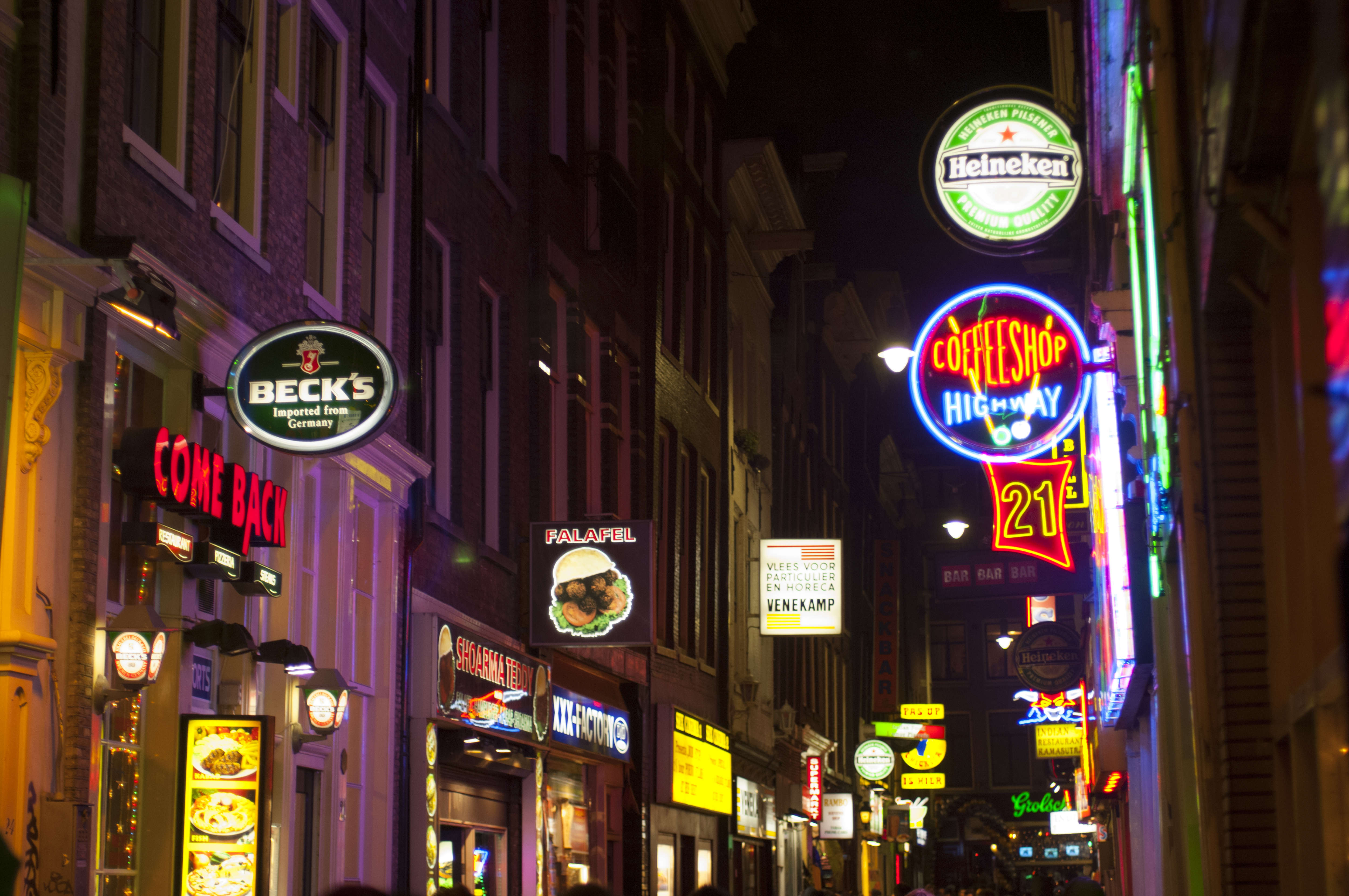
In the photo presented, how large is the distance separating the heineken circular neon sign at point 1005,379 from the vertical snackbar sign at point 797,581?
36.2 ft

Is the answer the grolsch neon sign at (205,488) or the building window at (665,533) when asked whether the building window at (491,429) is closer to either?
the grolsch neon sign at (205,488)

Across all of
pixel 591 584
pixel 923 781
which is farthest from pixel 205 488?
pixel 923 781

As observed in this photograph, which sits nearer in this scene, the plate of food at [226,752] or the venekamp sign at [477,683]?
the plate of food at [226,752]

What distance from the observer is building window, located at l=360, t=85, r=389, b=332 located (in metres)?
15.2

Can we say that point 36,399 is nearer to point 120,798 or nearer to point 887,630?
point 120,798

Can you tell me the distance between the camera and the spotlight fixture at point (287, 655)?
38.6 feet

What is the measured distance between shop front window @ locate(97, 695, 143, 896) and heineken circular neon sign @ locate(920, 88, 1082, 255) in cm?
1009

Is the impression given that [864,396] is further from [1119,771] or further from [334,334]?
[334,334]

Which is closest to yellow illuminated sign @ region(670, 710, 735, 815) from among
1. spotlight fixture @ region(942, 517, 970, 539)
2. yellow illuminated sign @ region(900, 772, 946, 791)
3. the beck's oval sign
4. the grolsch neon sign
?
the beck's oval sign

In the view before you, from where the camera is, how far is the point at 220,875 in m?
10.8

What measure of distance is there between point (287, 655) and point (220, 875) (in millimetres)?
1662

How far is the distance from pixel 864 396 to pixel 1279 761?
3941 centimetres

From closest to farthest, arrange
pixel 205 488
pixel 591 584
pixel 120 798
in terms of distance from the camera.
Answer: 1. pixel 120 798
2. pixel 205 488
3. pixel 591 584

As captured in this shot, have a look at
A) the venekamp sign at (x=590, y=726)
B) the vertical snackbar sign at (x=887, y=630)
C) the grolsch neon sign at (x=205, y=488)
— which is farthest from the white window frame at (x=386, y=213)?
the vertical snackbar sign at (x=887, y=630)
